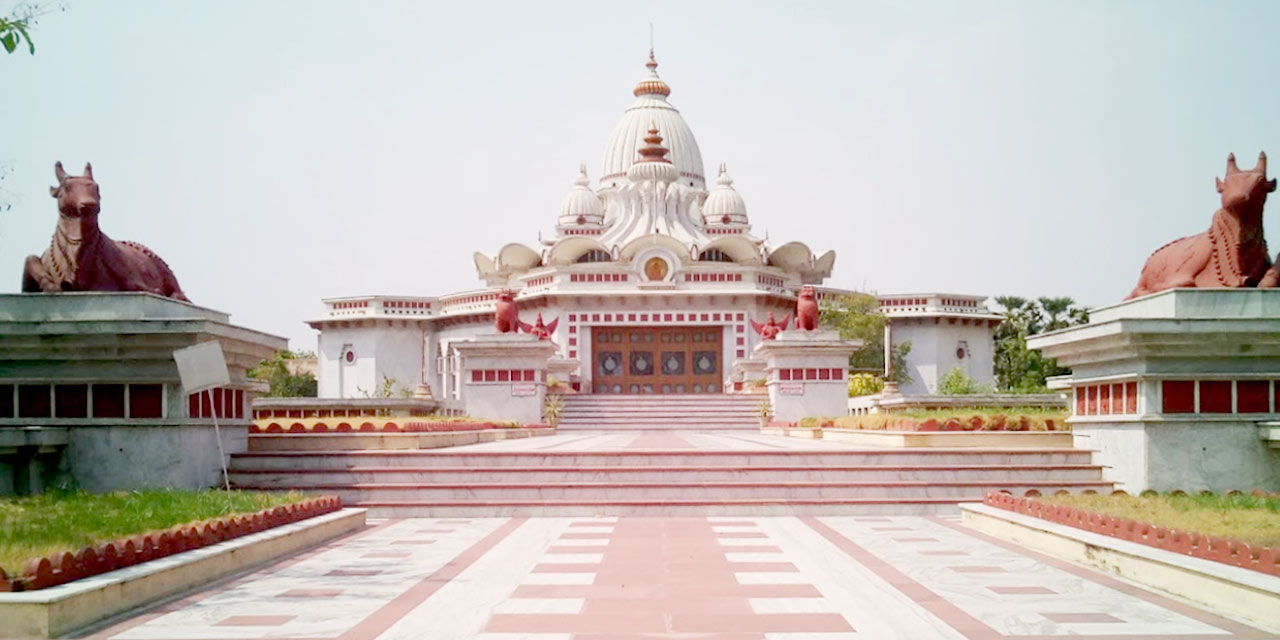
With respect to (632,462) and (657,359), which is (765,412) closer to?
(657,359)

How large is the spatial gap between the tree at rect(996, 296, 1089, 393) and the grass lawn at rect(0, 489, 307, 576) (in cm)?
3800

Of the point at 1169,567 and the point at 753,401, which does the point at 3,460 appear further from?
the point at 753,401

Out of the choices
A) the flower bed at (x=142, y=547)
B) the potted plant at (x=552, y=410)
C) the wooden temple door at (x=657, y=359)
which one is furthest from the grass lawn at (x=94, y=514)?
the wooden temple door at (x=657, y=359)

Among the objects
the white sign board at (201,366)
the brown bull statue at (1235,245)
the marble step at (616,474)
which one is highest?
the brown bull statue at (1235,245)

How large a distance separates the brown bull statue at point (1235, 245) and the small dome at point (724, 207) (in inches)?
1745

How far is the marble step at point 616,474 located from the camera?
1420 centimetres

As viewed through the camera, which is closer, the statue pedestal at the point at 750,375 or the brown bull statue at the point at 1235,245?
the brown bull statue at the point at 1235,245

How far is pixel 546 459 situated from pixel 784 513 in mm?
3224

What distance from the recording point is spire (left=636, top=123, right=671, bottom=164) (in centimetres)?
5494

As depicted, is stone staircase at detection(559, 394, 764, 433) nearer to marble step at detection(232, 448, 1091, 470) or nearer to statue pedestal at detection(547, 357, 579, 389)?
statue pedestal at detection(547, 357, 579, 389)

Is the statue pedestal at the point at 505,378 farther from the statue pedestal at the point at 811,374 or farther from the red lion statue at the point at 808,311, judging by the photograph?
the red lion statue at the point at 808,311

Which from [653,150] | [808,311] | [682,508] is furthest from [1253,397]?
[653,150]

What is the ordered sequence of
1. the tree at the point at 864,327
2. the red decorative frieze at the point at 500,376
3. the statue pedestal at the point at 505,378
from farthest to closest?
the tree at the point at 864,327
the red decorative frieze at the point at 500,376
the statue pedestal at the point at 505,378

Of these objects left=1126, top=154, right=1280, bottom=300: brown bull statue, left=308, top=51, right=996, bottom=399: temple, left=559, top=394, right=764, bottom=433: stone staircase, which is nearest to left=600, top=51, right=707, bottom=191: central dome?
left=308, top=51, right=996, bottom=399: temple
